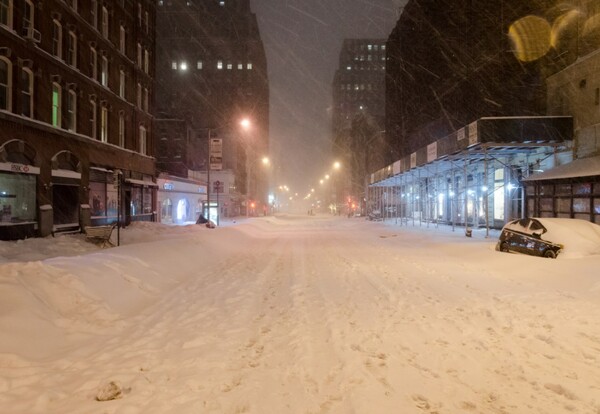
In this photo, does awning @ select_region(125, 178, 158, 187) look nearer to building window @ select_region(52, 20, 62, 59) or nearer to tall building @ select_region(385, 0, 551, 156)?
building window @ select_region(52, 20, 62, 59)

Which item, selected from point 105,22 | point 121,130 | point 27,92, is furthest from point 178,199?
point 27,92

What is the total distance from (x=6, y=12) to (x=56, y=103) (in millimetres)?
4676

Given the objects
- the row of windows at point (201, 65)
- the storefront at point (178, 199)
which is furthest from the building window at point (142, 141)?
the row of windows at point (201, 65)

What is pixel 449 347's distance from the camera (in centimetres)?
587

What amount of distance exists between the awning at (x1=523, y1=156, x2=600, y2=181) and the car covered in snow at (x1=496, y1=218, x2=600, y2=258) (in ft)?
16.2

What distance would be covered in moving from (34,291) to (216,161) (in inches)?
895

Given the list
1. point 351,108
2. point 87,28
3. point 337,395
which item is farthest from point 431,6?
point 351,108

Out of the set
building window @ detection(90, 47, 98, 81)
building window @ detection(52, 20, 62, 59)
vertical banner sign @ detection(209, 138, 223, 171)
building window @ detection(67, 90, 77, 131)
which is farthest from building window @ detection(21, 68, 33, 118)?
vertical banner sign @ detection(209, 138, 223, 171)

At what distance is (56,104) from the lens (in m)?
21.3

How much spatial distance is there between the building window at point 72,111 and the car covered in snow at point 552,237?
21.5 metres

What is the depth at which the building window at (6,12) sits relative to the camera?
17.3 m

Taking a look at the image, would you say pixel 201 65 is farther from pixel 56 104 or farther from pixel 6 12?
A: pixel 6 12

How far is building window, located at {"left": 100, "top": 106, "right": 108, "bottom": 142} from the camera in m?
26.3

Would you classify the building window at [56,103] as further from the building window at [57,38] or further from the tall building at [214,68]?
the tall building at [214,68]
